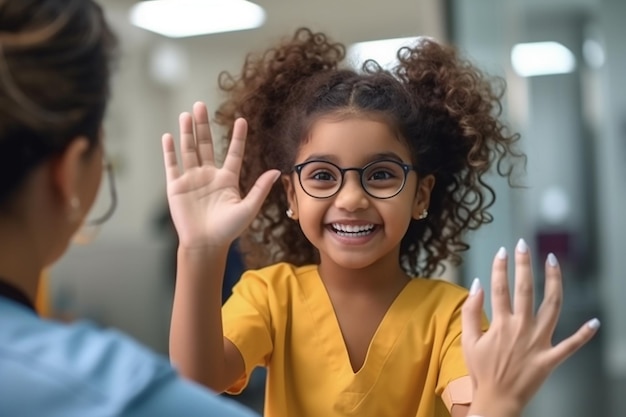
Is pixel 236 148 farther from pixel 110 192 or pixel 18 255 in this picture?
pixel 18 255

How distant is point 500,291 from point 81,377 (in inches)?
16.7

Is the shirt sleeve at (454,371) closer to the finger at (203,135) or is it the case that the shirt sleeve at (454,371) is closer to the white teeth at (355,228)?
the white teeth at (355,228)

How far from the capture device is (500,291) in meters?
0.86

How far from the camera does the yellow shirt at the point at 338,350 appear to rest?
40.9 inches

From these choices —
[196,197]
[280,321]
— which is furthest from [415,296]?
[196,197]

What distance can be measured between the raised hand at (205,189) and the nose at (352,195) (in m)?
0.09

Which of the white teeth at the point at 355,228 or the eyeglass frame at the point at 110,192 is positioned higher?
the eyeglass frame at the point at 110,192

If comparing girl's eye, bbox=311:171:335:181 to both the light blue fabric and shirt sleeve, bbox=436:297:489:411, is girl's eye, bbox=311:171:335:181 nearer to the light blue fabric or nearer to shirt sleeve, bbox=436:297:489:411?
shirt sleeve, bbox=436:297:489:411

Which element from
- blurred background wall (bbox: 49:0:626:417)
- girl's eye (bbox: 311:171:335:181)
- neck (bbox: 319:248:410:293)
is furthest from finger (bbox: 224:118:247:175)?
blurred background wall (bbox: 49:0:626:417)

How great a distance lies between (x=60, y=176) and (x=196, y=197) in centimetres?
25

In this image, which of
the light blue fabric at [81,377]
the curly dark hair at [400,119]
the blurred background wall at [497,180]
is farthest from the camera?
the blurred background wall at [497,180]

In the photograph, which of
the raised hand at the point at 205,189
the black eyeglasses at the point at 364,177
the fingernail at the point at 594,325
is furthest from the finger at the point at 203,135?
the fingernail at the point at 594,325

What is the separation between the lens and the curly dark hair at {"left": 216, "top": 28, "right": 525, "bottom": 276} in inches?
43.0

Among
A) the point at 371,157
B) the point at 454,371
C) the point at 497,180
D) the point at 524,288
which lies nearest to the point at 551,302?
the point at 524,288
